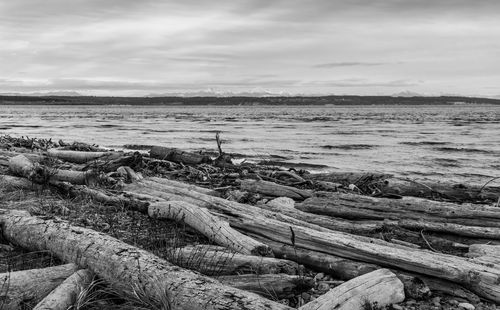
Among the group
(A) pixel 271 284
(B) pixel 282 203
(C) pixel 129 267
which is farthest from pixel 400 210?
(C) pixel 129 267

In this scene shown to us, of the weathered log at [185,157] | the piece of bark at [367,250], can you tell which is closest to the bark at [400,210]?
the piece of bark at [367,250]

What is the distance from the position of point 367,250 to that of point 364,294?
1.10 meters

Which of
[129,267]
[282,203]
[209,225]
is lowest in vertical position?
[282,203]

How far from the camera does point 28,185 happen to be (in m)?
9.14

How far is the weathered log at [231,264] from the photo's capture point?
194 inches

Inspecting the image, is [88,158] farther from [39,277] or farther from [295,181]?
[39,277]

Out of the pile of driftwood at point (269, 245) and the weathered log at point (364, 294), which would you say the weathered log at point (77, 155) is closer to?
the pile of driftwood at point (269, 245)

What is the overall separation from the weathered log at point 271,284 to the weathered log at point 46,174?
5.52m

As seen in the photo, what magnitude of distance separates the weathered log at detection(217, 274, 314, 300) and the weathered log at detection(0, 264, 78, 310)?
1.44 metres

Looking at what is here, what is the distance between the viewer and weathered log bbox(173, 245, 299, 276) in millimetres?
4926

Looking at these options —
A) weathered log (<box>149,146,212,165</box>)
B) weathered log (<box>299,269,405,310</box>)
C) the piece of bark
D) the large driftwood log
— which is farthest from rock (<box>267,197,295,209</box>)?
weathered log (<box>149,146,212,165</box>)

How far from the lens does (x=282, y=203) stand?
8.59 m

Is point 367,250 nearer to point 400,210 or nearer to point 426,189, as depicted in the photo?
point 400,210

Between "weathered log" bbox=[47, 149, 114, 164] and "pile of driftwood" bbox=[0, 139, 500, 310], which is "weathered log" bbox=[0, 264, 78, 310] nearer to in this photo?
"pile of driftwood" bbox=[0, 139, 500, 310]
